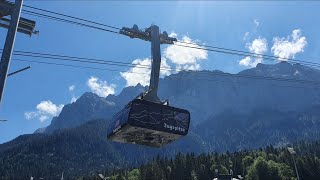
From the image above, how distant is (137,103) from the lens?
30000 millimetres

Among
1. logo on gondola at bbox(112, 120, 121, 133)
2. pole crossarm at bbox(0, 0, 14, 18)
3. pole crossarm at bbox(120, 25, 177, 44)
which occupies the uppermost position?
pole crossarm at bbox(120, 25, 177, 44)

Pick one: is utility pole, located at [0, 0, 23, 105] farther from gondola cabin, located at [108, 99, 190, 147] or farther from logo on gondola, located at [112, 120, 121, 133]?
logo on gondola, located at [112, 120, 121, 133]

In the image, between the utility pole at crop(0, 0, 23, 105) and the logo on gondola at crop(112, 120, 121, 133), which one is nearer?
the utility pole at crop(0, 0, 23, 105)

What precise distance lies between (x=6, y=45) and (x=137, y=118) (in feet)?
43.5

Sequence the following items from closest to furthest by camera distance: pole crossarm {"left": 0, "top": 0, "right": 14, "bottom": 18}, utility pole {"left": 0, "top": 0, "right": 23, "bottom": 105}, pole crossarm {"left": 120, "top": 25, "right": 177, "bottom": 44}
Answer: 1. utility pole {"left": 0, "top": 0, "right": 23, "bottom": 105}
2. pole crossarm {"left": 0, "top": 0, "right": 14, "bottom": 18}
3. pole crossarm {"left": 120, "top": 25, "right": 177, "bottom": 44}

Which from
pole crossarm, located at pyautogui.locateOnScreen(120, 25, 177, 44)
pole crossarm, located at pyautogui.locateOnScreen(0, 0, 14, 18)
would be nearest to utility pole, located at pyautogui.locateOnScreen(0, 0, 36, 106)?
pole crossarm, located at pyautogui.locateOnScreen(0, 0, 14, 18)

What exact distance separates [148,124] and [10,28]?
44.5ft

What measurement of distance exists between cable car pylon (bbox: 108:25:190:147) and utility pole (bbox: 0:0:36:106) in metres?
7.83

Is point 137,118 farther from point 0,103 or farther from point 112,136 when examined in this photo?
point 0,103

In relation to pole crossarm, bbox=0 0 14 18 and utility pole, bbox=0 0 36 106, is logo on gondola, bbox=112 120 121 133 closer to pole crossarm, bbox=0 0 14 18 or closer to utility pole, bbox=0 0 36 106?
utility pole, bbox=0 0 36 106

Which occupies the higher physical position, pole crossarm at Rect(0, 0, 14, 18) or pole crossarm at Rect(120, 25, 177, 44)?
pole crossarm at Rect(120, 25, 177, 44)

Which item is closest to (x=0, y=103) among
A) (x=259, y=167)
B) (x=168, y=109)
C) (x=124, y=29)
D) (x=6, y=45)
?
(x=6, y=45)

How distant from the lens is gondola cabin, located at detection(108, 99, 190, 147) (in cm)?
2950

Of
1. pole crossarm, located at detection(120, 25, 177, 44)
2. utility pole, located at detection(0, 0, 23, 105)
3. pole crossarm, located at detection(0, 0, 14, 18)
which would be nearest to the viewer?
utility pole, located at detection(0, 0, 23, 105)
